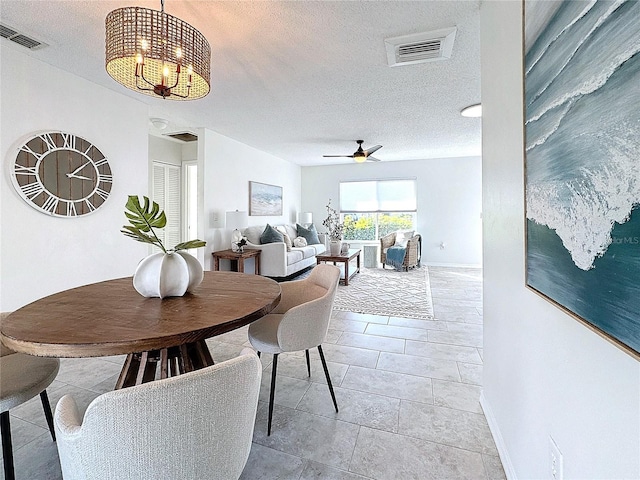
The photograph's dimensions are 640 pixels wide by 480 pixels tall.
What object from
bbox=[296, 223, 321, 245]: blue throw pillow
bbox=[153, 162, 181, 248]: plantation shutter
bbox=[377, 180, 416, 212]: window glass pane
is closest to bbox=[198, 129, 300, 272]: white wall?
bbox=[296, 223, 321, 245]: blue throw pillow

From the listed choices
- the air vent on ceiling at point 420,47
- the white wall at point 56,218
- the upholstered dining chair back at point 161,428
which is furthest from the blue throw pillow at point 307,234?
the upholstered dining chair back at point 161,428

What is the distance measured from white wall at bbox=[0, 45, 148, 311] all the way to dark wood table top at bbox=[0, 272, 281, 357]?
4.72 ft

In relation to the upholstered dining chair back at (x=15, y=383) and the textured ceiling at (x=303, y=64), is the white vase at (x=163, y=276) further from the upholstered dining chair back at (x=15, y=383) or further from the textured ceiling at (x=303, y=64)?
the textured ceiling at (x=303, y=64)

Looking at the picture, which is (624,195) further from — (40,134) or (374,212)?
(374,212)

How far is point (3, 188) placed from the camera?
231 centimetres

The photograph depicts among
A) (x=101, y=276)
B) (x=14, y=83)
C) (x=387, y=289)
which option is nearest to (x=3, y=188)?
(x=14, y=83)

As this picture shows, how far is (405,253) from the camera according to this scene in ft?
19.7

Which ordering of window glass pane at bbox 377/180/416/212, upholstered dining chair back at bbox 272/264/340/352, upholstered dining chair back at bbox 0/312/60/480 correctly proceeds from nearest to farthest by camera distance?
upholstered dining chair back at bbox 0/312/60/480 → upholstered dining chair back at bbox 272/264/340/352 → window glass pane at bbox 377/180/416/212

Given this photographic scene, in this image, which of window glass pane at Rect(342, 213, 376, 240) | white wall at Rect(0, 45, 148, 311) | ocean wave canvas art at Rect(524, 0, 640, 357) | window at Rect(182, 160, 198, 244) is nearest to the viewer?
ocean wave canvas art at Rect(524, 0, 640, 357)

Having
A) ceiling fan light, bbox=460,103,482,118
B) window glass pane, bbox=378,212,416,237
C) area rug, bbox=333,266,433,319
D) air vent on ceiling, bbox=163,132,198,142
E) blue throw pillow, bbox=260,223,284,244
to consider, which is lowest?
area rug, bbox=333,266,433,319

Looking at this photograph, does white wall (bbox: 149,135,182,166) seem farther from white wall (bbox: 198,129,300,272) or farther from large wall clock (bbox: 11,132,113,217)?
large wall clock (bbox: 11,132,113,217)

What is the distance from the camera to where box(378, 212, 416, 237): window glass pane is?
718cm

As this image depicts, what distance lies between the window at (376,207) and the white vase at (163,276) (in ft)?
20.8

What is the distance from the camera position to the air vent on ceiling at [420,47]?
2.12 metres
